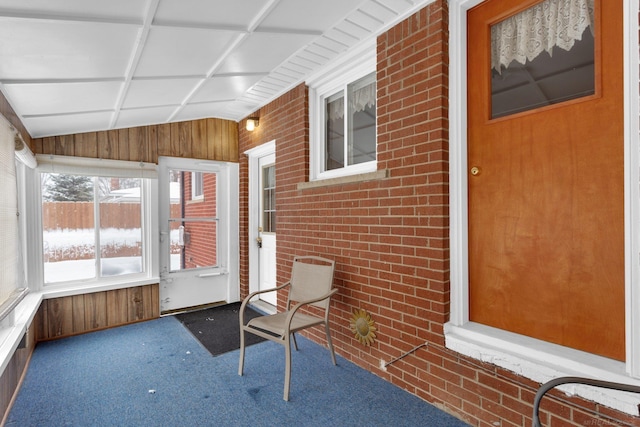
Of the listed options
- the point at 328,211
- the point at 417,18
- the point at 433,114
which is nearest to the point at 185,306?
the point at 328,211

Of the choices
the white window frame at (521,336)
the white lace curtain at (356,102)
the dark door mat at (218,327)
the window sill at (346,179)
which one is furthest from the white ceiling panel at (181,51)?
the dark door mat at (218,327)

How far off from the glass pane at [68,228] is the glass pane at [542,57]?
13.0ft

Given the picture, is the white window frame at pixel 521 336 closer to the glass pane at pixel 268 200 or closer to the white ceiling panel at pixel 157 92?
the white ceiling panel at pixel 157 92

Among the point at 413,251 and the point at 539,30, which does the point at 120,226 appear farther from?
the point at 539,30

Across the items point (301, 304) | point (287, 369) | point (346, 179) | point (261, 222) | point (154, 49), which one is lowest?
point (287, 369)

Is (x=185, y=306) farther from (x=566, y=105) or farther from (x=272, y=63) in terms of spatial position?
(x=566, y=105)

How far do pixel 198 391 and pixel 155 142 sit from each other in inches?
112

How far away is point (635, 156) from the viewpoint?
4.65ft

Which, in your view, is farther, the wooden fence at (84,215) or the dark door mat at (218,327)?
the wooden fence at (84,215)

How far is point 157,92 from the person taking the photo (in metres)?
2.77

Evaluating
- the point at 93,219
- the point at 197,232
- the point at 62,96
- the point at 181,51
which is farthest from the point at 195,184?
the point at 181,51

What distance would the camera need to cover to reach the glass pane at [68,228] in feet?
11.2

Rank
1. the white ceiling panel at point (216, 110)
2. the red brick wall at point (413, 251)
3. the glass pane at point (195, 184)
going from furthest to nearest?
the glass pane at point (195, 184) → the white ceiling panel at point (216, 110) → the red brick wall at point (413, 251)

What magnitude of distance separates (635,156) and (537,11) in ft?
3.08
